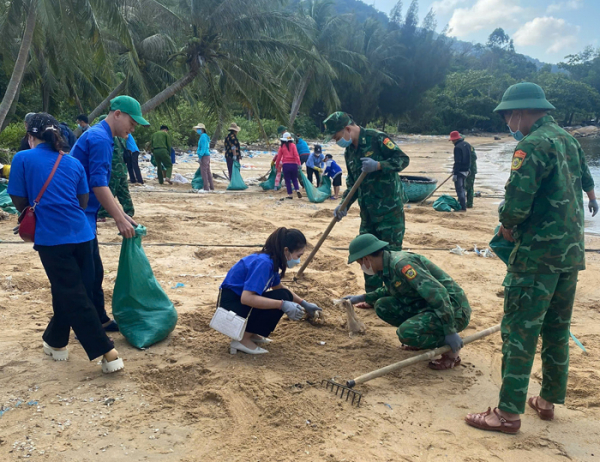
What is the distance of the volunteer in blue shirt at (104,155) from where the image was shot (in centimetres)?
316

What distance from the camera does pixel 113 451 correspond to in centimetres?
243

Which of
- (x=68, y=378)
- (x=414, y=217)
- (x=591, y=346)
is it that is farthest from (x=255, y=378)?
(x=414, y=217)

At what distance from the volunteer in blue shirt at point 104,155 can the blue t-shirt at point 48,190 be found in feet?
0.83

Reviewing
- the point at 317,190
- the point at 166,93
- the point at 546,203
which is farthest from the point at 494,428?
the point at 166,93

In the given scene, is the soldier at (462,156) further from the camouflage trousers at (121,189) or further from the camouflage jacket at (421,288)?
the camouflage jacket at (421,288)

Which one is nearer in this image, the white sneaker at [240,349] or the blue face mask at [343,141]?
the white sneaker at [240,349]

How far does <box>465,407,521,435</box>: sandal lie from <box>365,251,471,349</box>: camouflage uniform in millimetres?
607

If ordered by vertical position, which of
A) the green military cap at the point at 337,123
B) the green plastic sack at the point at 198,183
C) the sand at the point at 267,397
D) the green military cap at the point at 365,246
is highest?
the green military cap at the point at 337,123

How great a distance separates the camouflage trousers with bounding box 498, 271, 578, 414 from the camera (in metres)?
2.52

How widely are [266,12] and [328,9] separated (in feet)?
50.3

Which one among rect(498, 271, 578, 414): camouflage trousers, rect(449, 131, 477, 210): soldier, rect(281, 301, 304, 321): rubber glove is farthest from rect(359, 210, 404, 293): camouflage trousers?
rect(449, 131, 477, 210): soldier

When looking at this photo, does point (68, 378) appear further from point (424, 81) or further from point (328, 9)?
point (424, 81)

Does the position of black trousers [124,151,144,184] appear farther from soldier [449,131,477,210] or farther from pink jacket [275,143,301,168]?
soldier [449,131,477,210]

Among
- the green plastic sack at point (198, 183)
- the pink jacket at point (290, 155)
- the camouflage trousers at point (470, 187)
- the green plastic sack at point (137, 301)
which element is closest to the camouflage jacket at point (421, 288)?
the green plastic sack at point (137, 301)
